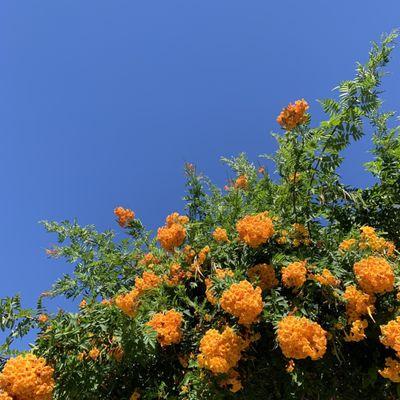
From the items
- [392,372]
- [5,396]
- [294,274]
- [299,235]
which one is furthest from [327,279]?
[5,396]

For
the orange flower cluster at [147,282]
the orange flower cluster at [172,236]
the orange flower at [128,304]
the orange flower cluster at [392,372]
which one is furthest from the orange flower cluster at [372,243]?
the orange flower at [128,304]

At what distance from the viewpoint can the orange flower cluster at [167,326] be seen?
130 inches

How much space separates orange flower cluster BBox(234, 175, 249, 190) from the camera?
607 centimetres

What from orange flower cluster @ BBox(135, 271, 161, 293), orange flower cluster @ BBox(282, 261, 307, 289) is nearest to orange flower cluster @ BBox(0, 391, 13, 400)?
orange flower cluster @ BBox(135, 271, 161, 293)

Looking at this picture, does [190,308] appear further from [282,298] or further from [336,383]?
[336,383]

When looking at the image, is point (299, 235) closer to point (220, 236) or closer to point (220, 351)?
point (220, 236)

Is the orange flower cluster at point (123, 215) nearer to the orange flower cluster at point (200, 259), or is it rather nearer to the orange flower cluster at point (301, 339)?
the orange flower cluster at point (200, 259)

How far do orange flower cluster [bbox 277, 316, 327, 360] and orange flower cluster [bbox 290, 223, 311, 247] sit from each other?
1042 mm

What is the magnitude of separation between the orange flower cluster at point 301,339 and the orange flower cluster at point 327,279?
20.6 inches

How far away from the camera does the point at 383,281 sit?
9.96 feet

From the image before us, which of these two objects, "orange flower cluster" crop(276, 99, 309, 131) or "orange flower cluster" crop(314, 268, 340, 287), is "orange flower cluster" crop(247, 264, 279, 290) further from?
"orange flower cluster" crop(276, 99, 309, 131)

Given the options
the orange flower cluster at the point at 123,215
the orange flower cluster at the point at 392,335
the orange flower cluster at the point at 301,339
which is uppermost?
the orange flower cluster at the point at 123,215

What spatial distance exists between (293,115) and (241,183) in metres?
2.53

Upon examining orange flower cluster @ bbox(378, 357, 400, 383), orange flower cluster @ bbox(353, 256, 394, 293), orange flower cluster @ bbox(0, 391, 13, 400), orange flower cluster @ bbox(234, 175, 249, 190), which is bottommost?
orange flower cluster @ bbox(378, 357, 400, 383)
